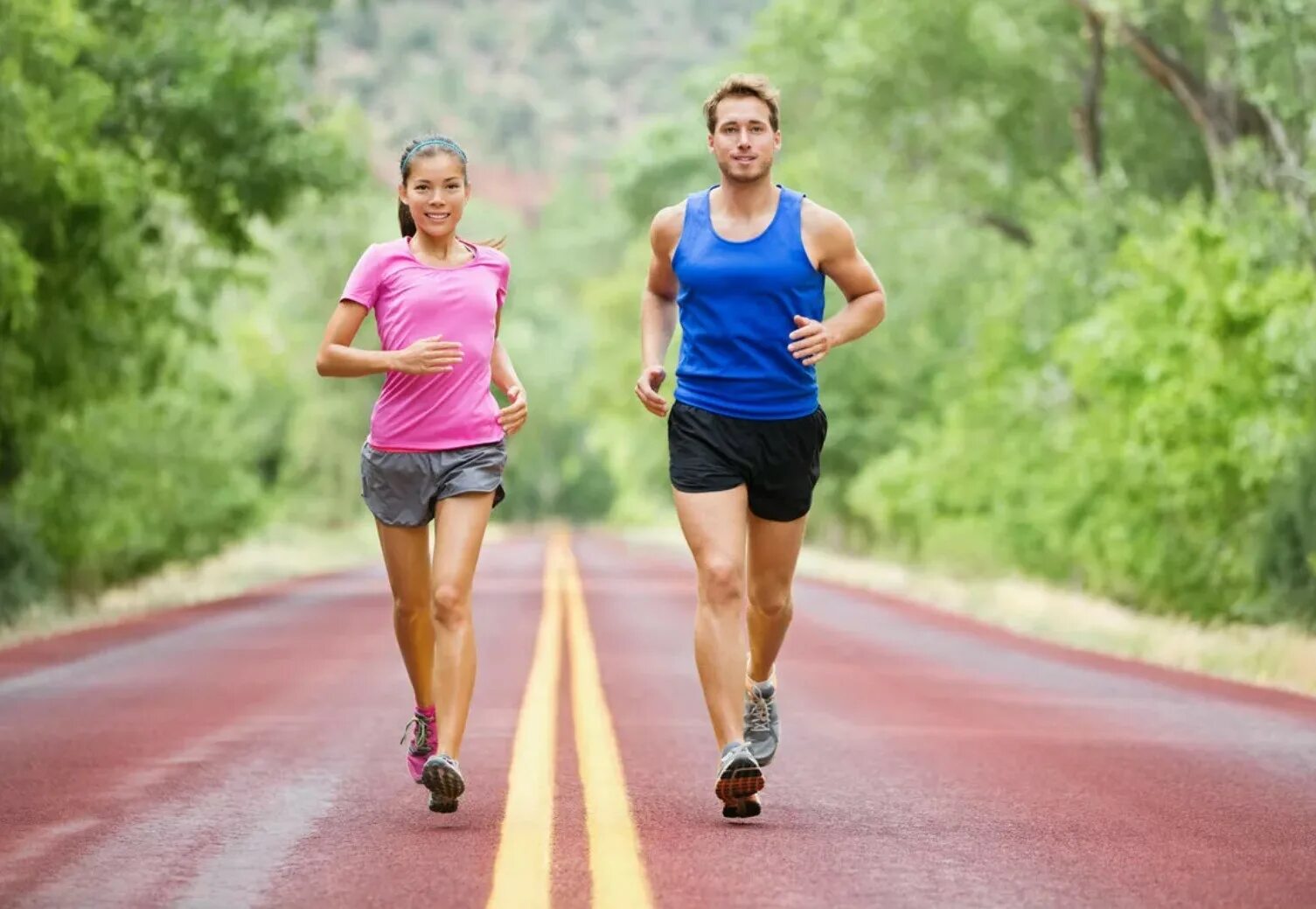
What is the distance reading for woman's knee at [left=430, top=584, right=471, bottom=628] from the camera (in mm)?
7531

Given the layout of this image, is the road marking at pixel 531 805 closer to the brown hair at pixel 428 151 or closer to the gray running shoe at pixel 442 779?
the gray running shoe at pixel 442 779

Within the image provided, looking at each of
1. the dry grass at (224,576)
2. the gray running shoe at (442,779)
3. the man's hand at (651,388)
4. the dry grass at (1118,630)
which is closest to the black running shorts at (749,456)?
the man's hand at (651,388)

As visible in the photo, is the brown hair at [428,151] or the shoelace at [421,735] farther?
the shoelace at [421,735]

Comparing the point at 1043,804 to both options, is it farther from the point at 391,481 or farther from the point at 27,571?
the point at 27,571

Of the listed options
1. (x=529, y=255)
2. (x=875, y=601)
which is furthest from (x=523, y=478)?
(x=875, y=601)

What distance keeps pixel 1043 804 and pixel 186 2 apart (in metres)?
19.0

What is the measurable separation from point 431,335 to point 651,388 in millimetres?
779

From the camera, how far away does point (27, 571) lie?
2453 centimetres

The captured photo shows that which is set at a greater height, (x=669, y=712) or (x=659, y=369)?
(x=659, y=369)

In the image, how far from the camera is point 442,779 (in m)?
7.32

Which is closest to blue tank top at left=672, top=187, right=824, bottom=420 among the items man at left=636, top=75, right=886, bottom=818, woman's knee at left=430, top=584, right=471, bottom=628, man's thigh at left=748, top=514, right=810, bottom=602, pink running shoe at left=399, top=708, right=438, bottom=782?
man at left=636, top=75, right=886, bottom=818

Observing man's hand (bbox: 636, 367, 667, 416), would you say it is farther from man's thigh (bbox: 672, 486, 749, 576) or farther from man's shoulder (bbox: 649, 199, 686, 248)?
man's shoulder (bbox: 649, 199, 686, 248)

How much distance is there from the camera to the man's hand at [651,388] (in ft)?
24.4

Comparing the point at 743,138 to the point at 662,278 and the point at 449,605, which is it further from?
the point at 449,605
